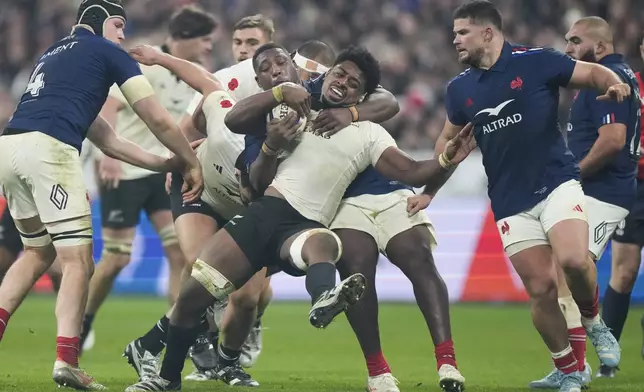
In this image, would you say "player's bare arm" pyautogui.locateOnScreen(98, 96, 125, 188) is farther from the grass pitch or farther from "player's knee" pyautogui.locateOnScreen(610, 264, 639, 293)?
"player's knee" pyautogui.locateOnScreen(610, 264, 639, 293)

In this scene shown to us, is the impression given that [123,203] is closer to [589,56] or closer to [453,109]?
[453,109]

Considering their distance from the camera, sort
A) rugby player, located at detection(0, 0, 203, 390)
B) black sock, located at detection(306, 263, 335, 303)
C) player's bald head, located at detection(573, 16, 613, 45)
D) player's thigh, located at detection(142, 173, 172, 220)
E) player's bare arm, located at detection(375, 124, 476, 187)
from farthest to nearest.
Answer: player's thigh, located at detection(142, 173, 172, 220) → player's bald head, located at detection(573, 16, 613, 45) → rugby player, located at detection(0, 0, 203, 390) → player's bare arm, located at detection(375, 124, 476, 187) → black sock, located at detection(306, 263, 335, 303)

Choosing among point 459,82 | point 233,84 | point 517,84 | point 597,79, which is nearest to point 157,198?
point 233,84

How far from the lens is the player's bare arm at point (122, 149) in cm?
859

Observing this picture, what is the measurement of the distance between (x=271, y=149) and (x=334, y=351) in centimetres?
419

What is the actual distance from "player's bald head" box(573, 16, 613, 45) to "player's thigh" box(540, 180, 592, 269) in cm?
210

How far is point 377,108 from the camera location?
8.00 m

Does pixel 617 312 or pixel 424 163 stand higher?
pixel 424 163

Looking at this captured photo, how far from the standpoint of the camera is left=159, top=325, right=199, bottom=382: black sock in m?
7.55

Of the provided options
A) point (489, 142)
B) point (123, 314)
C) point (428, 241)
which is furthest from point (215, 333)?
point (123, 314)

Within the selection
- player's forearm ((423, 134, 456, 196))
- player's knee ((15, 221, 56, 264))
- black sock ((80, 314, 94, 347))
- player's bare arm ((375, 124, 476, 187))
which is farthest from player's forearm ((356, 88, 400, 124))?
black sock ((80, 314, 94, 347))

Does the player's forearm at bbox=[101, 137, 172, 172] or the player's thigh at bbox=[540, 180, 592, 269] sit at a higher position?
the player's forearm at bbox=[101, 137, 172, 172]

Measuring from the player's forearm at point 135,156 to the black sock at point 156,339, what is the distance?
1138 millimetres

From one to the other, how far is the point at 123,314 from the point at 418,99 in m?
7.51
